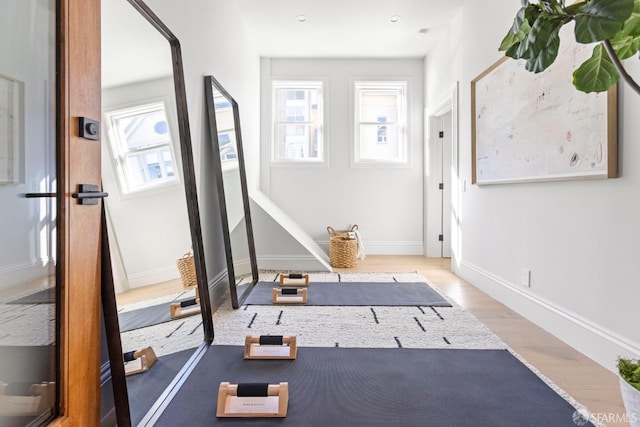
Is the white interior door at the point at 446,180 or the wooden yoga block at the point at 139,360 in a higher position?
the white interior door at the point at 446,180

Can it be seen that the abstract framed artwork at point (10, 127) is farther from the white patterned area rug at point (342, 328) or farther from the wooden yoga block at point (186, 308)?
the wooden yoga block at point (186, 308)

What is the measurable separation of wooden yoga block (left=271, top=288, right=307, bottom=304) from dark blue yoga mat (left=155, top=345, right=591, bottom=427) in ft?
2.77

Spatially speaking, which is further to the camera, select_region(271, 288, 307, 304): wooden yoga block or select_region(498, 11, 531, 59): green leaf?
select_region(271, 288, 307, 304): wooden yoga block

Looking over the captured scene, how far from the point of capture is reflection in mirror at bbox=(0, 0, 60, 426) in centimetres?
84

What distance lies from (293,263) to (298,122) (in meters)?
2.06

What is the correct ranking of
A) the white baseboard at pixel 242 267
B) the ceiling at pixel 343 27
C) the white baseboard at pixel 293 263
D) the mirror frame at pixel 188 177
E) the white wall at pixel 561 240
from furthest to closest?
the white baseboard at pixel 293 263, the ceiling at pixel 343 27, the white baseboard at pixel 242 267, the mirror frame at pixel 188 177, the white wall at pixel 561 240

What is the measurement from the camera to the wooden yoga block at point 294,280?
3.29 m

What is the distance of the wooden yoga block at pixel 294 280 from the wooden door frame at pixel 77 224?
2.25 m

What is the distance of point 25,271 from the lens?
88 cm

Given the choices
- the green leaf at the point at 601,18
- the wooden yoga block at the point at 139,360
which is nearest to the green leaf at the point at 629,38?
the green leaf at the point at 601,18

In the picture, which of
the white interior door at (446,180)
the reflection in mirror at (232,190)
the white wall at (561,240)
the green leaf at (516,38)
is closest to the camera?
the green leaf at (516,38)

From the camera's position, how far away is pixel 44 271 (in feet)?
3.05

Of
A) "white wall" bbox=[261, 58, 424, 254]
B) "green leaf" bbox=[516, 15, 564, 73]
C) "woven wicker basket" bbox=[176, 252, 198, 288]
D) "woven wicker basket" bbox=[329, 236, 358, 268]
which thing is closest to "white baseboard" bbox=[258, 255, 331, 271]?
"woven wicker basket" bbox=[329, 236, 358, 268]

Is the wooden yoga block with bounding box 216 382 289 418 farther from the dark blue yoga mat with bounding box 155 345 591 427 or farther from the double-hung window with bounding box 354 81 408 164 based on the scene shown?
the double-hung window with bounding box 354 81 408 164
